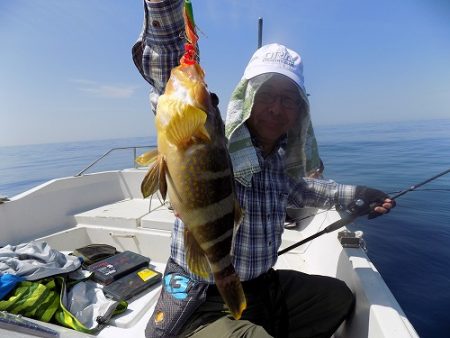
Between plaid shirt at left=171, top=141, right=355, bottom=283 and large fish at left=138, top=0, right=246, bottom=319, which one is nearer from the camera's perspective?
large fish at left=138, top=0, right=246, bottom=319

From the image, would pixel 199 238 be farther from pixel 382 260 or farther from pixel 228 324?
pixel 382 260

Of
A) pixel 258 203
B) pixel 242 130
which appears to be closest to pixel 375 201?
pixel 258 203

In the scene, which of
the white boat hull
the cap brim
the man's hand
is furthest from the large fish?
the man's hand

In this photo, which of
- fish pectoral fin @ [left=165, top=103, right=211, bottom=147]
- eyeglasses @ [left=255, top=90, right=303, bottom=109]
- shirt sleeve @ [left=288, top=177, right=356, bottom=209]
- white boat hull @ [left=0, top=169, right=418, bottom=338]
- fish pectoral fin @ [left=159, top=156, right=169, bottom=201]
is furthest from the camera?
shirt sleeve @ [left=288, top=177, right=356, bottom=209]

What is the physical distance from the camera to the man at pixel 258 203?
5.75ft

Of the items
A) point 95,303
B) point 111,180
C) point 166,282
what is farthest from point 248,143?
point 111,180

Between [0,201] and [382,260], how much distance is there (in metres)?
6.43

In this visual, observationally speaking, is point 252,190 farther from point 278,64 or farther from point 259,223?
point 278,64

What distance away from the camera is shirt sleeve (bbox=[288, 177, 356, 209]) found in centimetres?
259

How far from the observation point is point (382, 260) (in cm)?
527

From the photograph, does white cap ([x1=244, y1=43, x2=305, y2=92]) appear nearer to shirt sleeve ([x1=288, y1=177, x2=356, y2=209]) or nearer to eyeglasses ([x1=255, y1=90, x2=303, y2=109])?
eyeglasses ([x1=255, y1=90, x2=303, y2=109])

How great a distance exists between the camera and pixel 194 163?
4.07ft

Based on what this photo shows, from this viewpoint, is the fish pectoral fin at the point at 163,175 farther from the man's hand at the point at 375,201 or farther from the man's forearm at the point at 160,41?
the man's hand at the point at 375,201

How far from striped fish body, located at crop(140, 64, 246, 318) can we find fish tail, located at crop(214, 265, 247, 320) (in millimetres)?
168
